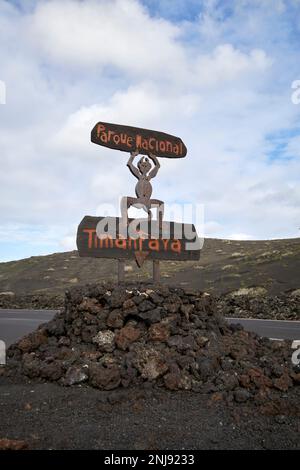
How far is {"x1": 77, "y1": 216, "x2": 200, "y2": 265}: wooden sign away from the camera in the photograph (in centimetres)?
841

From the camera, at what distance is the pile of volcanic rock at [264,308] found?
17500mm

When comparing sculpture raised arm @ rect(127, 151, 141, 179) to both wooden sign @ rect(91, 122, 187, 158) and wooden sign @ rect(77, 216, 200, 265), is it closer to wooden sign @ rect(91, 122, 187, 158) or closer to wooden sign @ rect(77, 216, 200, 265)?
wooden sign @ rect(91, 122, 187, 158)

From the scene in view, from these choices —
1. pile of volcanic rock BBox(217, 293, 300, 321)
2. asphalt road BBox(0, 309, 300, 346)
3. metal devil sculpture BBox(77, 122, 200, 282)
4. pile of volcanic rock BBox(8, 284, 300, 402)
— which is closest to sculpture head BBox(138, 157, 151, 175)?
metal devil sculpture BBox(77, 122, 200, 282)

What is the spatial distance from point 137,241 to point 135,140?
233 cm

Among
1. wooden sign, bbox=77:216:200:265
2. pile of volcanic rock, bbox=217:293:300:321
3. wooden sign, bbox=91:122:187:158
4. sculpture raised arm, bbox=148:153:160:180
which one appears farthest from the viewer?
pile of volcanic rock, bbox=217:293:300:321

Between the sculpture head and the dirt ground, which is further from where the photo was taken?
the sculpture head

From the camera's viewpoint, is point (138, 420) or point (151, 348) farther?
point (151, 348)

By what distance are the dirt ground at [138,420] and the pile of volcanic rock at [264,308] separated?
12.1 meters

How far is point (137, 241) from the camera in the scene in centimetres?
870

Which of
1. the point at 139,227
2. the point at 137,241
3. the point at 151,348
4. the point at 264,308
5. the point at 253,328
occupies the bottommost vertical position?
the point at 253,328

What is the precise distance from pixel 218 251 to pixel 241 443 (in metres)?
50.3

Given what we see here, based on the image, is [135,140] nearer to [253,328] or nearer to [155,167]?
[155,167]

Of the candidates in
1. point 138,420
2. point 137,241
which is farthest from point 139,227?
point 138,420

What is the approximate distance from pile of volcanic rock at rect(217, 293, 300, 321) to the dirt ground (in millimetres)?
12135
